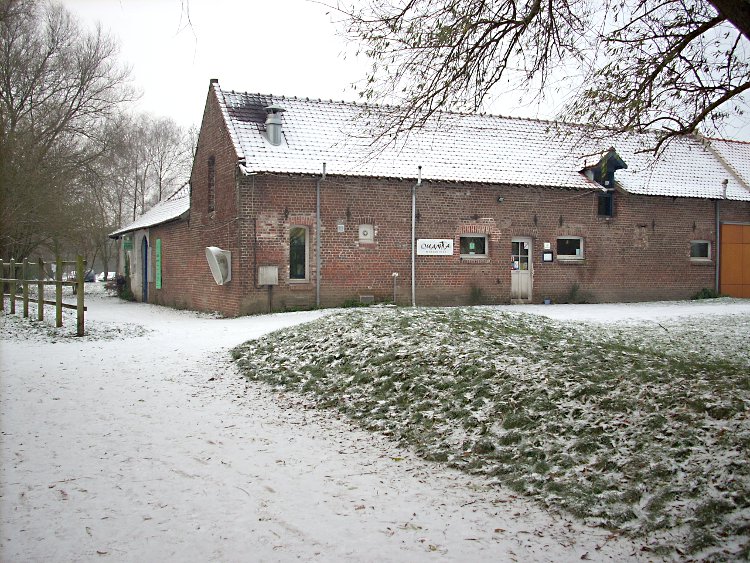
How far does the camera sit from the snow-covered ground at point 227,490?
344cm

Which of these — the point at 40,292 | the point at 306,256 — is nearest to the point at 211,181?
the point at 306,256

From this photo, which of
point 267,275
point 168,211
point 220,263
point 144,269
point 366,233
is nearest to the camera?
point 267,275

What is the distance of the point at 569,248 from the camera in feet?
65.4

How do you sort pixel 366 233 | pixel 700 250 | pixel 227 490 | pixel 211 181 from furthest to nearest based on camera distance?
pixel 700 250, pixel 211 181, pixel 366 233, pixel 227 490

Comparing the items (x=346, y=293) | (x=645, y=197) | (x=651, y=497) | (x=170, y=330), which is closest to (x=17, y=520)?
(x=651, y=497)

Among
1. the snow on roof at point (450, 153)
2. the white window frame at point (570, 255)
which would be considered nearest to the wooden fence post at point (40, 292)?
the snow on roof at point (450, 153)

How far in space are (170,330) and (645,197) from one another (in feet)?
53.0

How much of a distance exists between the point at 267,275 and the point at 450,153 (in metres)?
7.34

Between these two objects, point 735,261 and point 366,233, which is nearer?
point 366,233

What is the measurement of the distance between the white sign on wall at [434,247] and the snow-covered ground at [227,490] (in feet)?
35.3

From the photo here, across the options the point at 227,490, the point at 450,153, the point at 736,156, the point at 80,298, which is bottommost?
the point at 227,490

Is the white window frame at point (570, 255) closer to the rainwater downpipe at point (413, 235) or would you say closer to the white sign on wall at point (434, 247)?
the white sign on wall at point (434, 247)

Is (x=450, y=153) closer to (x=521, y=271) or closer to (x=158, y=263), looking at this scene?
(x=521, y=271)

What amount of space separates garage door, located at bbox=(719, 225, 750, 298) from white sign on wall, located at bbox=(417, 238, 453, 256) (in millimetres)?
10879
